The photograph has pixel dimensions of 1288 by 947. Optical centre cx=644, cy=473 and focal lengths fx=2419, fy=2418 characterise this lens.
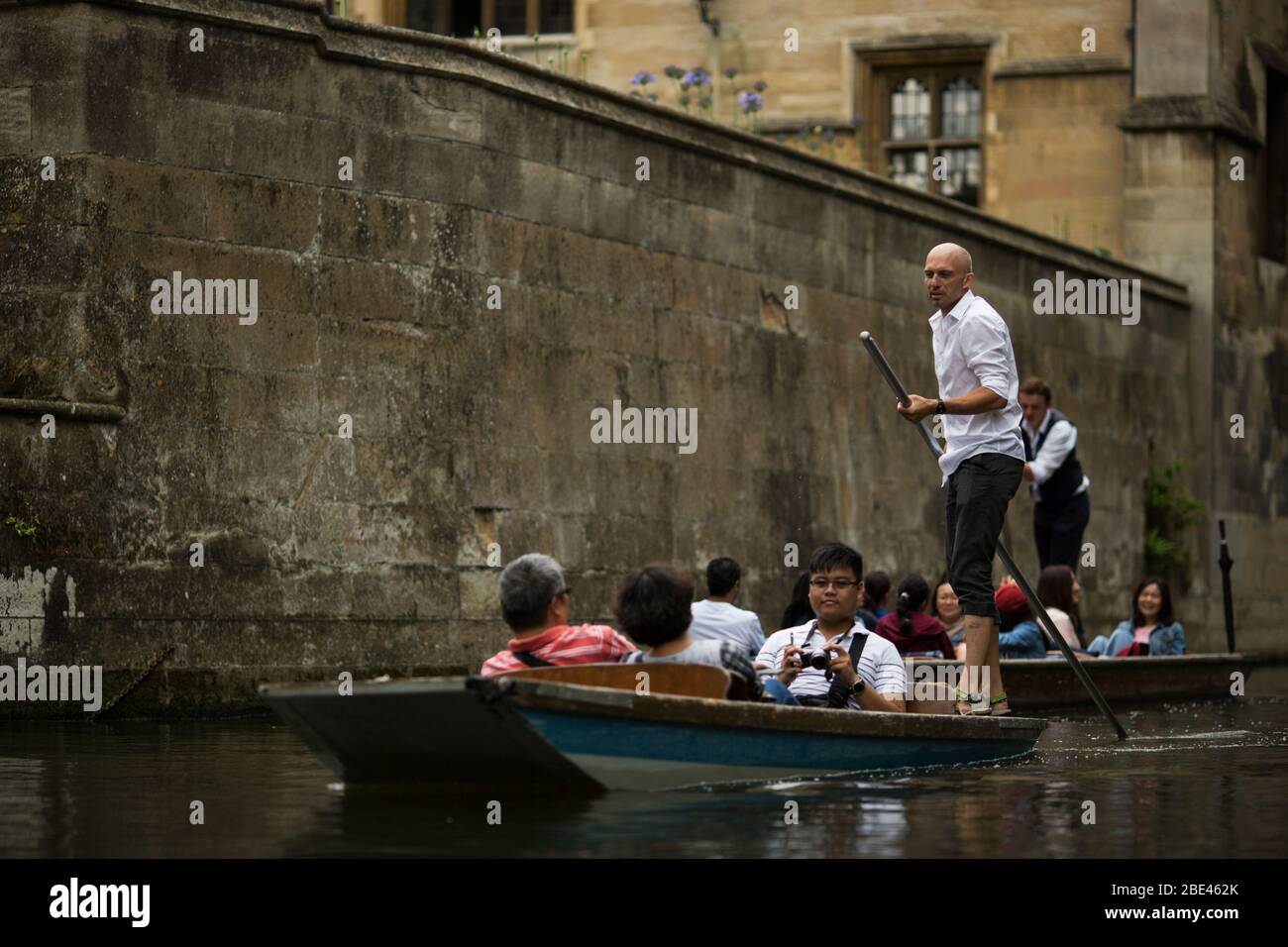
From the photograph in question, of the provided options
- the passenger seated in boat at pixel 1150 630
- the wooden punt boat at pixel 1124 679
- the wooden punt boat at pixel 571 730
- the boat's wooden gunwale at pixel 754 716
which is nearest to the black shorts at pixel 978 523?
the boat's wooden gunwale at pixel 754 716

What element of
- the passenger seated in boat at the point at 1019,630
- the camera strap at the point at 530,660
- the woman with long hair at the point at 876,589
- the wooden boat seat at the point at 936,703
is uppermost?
the woman with long hair at the point at 876,589

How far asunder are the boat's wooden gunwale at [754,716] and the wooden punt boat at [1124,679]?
13.1 ft

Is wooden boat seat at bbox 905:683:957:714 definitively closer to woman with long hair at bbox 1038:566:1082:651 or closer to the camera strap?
the camera strap

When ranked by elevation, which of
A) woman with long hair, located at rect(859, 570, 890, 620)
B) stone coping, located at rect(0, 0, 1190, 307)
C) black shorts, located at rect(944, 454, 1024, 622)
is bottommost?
woman with long hair, located at rect(859, 570, 890, 620)

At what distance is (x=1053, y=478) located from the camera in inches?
607

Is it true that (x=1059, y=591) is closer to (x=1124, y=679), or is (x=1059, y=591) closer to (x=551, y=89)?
(x=1124, y=679)

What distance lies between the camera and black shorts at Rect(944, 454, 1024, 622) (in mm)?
9930

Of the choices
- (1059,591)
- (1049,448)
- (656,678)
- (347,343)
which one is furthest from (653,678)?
(1049,448)

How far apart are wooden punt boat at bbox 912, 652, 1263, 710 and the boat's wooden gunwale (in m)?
4.00

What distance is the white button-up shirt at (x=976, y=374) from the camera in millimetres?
10016

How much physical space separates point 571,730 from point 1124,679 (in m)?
7.66

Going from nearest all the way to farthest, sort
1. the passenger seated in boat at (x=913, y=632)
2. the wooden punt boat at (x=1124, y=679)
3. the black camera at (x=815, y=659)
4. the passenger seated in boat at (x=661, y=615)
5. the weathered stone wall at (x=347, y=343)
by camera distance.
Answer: the passenger seated in boat at (x=661, y=615) → the black camera at (x=815, y=659) → the weathered stone wall at (x=347, y=343) → the passenger seated in boat at (x=913, y=632) → the wooden punt boat at (x=1124, y=679)

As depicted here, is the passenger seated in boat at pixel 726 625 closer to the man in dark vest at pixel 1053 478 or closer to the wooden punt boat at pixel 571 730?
the wooden punt boat at pixel 571 730

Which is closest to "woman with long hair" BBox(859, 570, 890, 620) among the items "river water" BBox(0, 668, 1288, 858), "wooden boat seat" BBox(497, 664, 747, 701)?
"river water" BBox(0, 668, 1288, 858)
